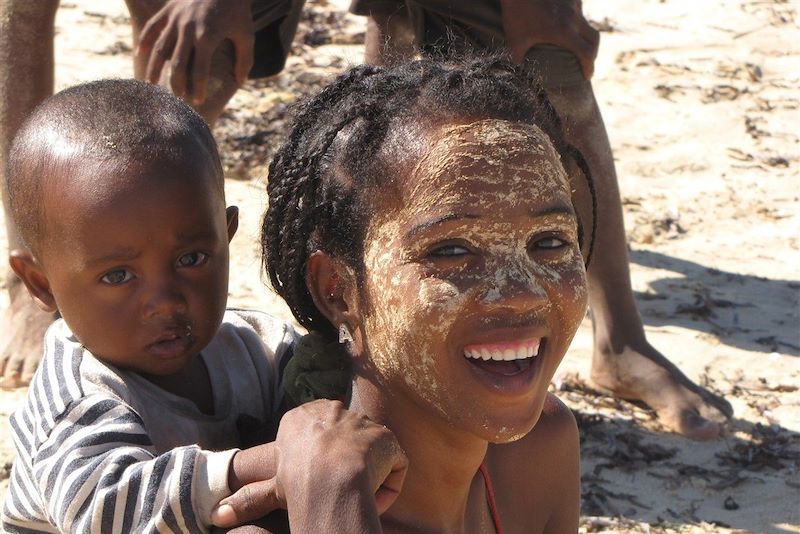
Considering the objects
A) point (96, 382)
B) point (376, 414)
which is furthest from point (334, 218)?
point (96, 382)

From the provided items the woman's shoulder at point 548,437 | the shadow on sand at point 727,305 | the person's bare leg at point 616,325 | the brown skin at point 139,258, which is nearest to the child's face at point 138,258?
the brown skin at point 139,258

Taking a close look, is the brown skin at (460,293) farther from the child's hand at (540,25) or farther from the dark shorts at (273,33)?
the dark shorts at (273,33)

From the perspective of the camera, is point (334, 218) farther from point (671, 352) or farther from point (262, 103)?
point (262, 103)

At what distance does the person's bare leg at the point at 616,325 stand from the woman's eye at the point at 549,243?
1844 millimetres

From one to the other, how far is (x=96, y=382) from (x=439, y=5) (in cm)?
200

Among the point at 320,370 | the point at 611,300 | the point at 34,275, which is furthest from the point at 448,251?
the point at 611,300

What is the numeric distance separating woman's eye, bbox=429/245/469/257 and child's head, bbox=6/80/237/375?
513 millimetres

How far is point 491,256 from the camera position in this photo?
2314 millimetres

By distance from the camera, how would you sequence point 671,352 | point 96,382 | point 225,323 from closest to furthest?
point 96,382 → point 225,323 → point 671,352

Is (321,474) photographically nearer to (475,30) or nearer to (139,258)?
(139,258)

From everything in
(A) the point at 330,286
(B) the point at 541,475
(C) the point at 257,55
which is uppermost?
(A) the point at 330,286

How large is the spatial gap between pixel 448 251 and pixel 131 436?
0.68 metres

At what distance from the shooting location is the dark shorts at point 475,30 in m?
3.97

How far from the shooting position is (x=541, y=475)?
9.27 ft
